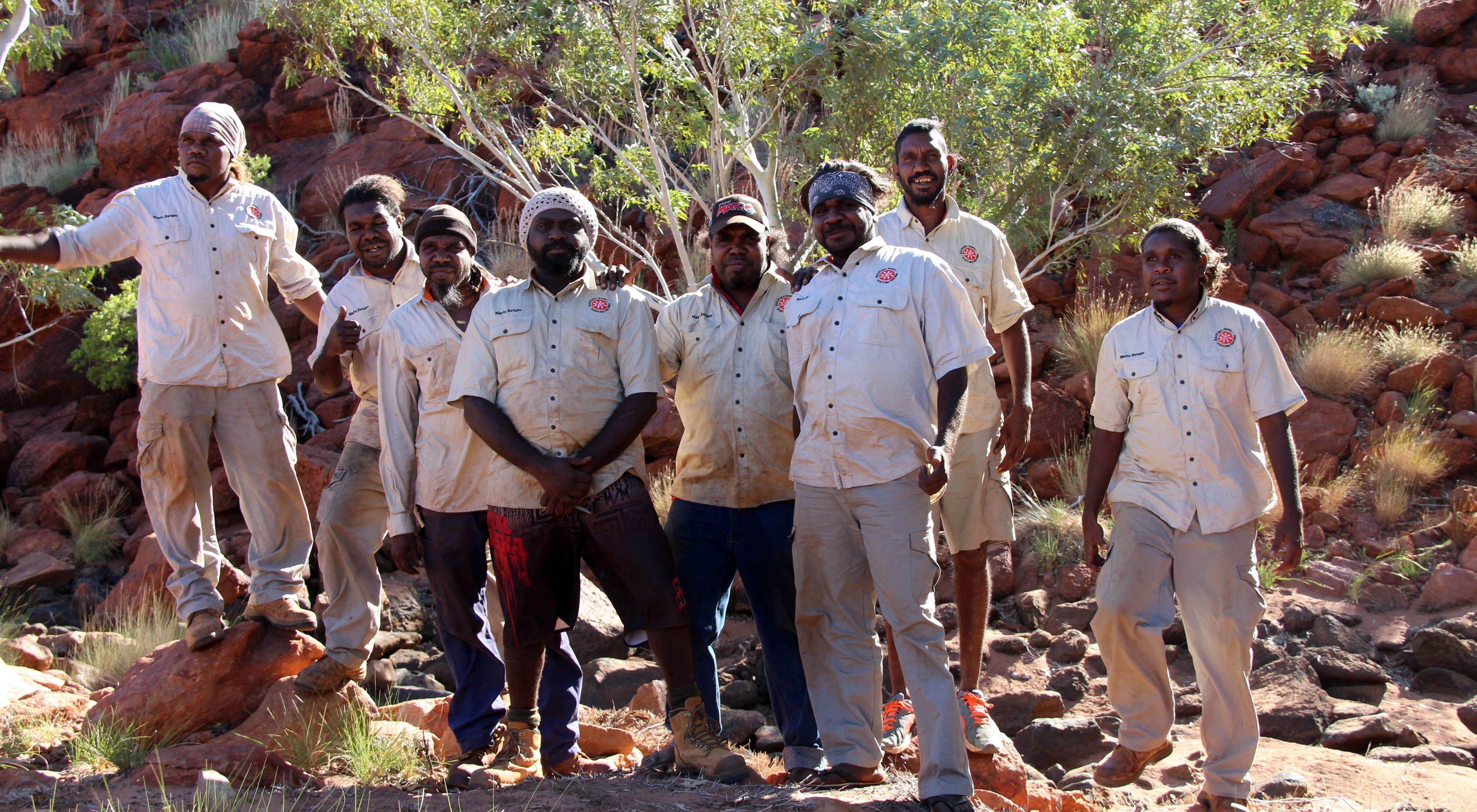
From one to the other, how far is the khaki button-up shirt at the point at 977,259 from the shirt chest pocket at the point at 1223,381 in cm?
79

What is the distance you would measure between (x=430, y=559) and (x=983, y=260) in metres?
2.61

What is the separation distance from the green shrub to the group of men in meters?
6.45

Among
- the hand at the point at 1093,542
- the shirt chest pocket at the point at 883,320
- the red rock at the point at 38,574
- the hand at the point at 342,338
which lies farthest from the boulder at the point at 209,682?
the red rock at the point at 38,574

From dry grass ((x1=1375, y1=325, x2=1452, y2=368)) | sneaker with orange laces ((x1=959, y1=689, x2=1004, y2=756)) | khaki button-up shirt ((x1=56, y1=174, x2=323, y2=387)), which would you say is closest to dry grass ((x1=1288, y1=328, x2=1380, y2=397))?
dry grass ((x1=1375, y1=325, x2=1452, y2=368))

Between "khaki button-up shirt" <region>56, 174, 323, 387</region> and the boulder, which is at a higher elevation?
"khaki button-up shirt" <region>56, 174, 323, 387</region>

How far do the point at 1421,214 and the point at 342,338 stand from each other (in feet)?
36.1

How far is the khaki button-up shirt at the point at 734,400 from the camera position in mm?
4312

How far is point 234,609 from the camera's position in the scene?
341 inches

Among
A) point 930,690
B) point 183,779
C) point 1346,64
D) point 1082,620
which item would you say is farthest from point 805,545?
point 1346,64

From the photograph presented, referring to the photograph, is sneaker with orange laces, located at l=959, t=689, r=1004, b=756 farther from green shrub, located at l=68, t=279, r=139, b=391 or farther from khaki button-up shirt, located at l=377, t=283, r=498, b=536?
green shrub, located at l=68, t=279, r=139, b=391

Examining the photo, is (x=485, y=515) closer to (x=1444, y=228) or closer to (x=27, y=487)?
(x=27, y=487)

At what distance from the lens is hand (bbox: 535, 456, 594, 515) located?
4047 mm

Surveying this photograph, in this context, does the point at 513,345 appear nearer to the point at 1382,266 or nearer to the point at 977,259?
the point at 977,259

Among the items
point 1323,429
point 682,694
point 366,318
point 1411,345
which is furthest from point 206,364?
point 1411,345
